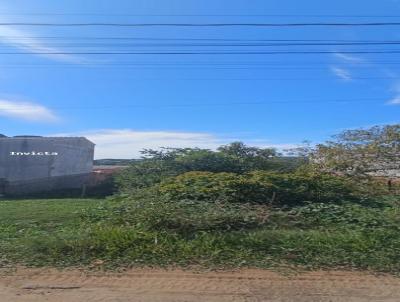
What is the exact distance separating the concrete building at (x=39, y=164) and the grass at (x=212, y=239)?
18754 millimetres

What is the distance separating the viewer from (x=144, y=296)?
6.36 meters

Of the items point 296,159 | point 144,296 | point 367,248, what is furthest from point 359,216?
point 296,159

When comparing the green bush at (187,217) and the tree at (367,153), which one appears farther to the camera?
the tree at (367,153)

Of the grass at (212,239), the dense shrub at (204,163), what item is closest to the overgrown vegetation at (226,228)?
the grass at (212,239)

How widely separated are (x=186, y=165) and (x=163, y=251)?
40.2 ft

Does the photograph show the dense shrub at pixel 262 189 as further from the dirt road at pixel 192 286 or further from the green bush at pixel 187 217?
the dirt road at pixel 192 286

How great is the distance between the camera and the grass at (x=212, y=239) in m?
8.16

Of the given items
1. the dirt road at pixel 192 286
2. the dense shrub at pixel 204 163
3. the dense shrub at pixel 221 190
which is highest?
the dense shrub at pixel 204 163

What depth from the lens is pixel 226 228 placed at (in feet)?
32.2

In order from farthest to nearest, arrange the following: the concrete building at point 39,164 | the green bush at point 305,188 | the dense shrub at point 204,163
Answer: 1. the concrete building at point 39,164
2. the dense shrub at point 204,163
3. the green bush at point 305,188

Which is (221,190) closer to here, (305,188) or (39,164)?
(305,188)

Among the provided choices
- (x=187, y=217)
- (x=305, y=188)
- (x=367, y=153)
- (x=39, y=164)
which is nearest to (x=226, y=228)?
(x=187, y=217)

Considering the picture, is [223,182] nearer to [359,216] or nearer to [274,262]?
[359,216]

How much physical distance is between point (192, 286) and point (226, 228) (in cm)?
311
